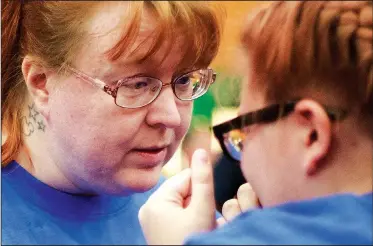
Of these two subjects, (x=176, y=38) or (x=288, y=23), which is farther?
(x=176, y=38)

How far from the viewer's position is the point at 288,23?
57 cm

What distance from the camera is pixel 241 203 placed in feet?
2.41

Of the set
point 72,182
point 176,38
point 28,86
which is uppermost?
point 176,38

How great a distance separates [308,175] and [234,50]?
148 millimetres

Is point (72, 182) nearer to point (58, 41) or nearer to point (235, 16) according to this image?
point (58, 41)

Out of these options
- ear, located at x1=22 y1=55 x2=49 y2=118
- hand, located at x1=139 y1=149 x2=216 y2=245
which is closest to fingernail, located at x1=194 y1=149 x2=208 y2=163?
hand, located at x1=139 y1=149 x2=216 y2=245

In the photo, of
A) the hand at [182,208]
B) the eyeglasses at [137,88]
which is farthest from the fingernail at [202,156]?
the eyeglasses at [137,88]

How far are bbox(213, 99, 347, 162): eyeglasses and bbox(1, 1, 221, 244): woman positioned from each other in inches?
4.4

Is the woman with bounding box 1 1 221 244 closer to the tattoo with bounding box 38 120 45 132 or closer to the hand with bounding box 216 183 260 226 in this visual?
the tattoo with bounding box 38 120 45 132

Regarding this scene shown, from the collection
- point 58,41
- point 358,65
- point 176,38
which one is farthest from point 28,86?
point 358,65

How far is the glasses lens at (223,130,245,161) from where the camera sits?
634 millimetres

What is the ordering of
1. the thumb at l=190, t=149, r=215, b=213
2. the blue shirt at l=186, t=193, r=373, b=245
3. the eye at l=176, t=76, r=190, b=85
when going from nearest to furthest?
the blue shirt at l=186, t=193, r=373, b=245 → the thumb at l=190, t=149, r=215, b=213 → the eye at l=176, t=76, r=190, b=85

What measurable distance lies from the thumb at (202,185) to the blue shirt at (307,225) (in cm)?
8

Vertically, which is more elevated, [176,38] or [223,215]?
[176,38]
